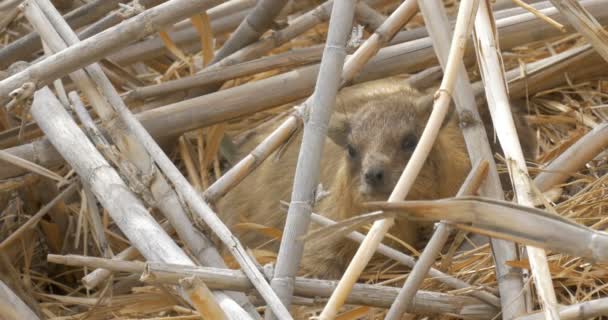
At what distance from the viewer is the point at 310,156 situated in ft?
8.37

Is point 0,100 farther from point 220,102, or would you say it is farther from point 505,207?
point 505,207

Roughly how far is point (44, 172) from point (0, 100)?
422mm

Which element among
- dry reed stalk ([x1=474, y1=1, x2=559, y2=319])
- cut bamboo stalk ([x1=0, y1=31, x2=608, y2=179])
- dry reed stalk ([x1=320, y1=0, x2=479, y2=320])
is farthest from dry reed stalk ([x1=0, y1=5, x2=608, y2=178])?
dry reed stalk ([x1=320, y1=0, x2=479, y2=320])

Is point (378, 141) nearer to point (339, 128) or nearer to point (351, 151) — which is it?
point (351, 151)

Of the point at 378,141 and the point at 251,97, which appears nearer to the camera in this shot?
the point at 251,97

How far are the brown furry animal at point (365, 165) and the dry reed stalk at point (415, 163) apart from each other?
1266 millimetres

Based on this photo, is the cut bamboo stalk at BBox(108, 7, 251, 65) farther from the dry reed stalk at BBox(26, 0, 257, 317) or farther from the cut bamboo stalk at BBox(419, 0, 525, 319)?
the cut bamboo stalk at BBox(419, 0, 525, 319)

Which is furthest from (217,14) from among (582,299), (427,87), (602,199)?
(582,299)

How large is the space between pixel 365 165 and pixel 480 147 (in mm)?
1024

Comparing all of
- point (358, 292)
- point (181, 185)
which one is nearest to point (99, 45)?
point (181, 185)

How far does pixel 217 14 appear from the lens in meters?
4.14

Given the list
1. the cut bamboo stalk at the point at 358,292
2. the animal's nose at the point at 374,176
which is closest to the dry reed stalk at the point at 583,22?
the cut bamboo stalk at the point at 358,292

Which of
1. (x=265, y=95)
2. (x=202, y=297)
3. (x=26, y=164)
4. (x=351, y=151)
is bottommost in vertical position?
(x=202, y=297)

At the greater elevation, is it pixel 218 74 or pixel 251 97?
pixel 218 74
